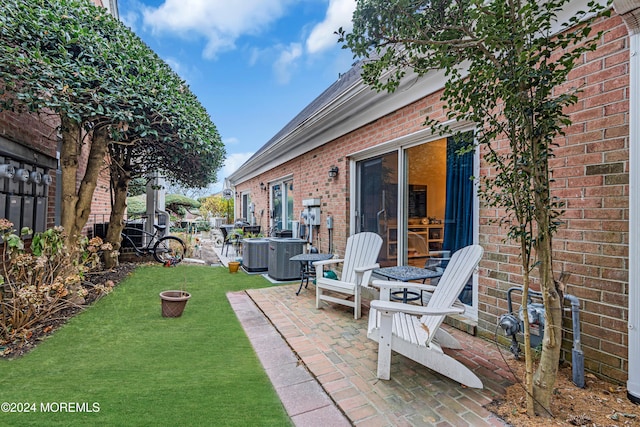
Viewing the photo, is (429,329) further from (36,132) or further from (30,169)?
(36,132)

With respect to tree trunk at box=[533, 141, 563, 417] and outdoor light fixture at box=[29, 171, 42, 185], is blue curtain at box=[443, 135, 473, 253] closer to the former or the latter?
tree trunk at box=[533, 141, 563, 417]

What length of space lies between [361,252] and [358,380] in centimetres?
191

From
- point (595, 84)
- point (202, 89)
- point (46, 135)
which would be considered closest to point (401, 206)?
point (595, 84)

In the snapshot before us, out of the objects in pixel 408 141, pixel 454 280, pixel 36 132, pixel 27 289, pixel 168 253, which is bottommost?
pixel 168 253

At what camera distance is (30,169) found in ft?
13.2

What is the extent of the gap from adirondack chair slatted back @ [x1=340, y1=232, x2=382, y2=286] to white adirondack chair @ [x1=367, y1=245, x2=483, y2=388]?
1331 millimetres

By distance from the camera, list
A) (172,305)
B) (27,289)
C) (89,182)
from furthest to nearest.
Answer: (89,182), (172,305), (27,289)

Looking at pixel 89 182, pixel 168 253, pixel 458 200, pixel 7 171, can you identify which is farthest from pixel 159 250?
pixel 458 200

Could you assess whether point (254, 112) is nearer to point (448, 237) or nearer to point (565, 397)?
point (448, 237)

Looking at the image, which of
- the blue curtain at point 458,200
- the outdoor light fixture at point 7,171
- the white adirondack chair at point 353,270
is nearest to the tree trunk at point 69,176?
the outdoor light fixture at point 7,171

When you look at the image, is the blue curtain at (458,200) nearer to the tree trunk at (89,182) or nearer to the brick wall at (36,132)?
the tree trunk at (89,182)

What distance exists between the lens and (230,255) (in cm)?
843

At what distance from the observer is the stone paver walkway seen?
181 cm

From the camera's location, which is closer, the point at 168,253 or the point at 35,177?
the point at 35,177
